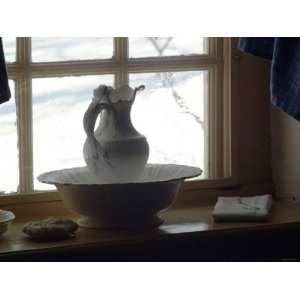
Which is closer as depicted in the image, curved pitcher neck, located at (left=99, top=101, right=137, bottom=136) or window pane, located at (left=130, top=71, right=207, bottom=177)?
curved pitcher neck, located at (left=99, top=101, right=137, bottom=136)

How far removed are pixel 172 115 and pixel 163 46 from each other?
0.58 ft

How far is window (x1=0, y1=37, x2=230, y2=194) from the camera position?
6.28 ft

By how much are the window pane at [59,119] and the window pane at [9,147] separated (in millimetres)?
49

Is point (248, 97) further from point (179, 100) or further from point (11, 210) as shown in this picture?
point (11, 210)

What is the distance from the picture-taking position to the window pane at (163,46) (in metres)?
2.00

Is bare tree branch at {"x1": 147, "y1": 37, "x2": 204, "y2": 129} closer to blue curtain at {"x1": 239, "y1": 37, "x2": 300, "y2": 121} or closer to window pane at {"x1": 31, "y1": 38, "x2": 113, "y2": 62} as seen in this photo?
A: window pane at {"x1": 31, "y1": 38, "x2": 113, "y2": 62}

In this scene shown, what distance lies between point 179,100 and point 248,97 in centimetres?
18

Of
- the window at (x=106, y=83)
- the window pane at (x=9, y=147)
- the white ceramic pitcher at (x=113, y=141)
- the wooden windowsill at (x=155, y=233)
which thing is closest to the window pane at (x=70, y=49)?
the window at (x=106, y=83)

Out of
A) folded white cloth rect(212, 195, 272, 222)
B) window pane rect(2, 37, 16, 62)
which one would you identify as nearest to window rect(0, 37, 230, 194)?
window pane rect(2, 37, 16, 62)

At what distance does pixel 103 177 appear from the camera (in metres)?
1.76

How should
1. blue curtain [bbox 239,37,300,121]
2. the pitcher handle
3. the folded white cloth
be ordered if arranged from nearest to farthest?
1. blue curtain [bbox 239,37,300,121]
2. the pitcher handle
3. the folded white cloth

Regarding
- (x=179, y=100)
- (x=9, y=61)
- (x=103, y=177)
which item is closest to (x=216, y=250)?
(x=103, y=177)

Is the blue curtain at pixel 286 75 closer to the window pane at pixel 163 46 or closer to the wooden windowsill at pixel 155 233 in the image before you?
the wooden windowsill at pixel 155 233

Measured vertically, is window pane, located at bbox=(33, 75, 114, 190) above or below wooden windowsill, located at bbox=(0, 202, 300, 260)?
above
